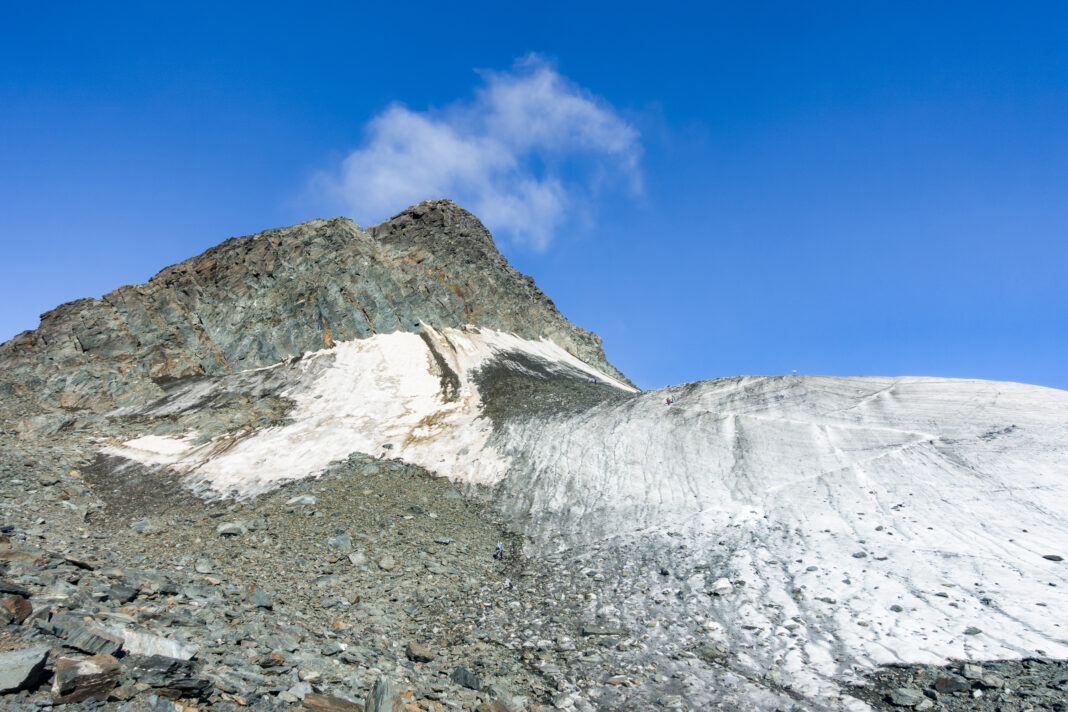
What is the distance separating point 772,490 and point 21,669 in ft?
69.2

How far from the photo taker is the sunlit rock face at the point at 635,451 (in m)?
13.5

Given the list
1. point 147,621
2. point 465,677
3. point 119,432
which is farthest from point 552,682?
point 119,432

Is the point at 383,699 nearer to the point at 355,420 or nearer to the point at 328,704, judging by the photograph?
the point at 328,704

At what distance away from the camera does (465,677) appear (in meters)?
11.3

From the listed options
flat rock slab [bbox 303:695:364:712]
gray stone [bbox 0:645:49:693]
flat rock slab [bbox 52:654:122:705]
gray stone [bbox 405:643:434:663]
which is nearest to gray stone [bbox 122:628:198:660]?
flat rock slab [bbox 52:654:122:705]

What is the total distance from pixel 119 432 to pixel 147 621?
1116 inches

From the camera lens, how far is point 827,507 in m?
19.0

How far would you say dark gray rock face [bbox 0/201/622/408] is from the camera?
3866 cm

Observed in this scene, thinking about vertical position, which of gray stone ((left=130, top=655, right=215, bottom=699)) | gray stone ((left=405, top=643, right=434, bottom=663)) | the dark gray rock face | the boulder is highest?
the dark gray rock face

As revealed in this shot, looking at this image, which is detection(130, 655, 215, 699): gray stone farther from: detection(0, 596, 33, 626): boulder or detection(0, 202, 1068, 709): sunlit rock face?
detection(0, 202, 1068, 709): sunlit rock face

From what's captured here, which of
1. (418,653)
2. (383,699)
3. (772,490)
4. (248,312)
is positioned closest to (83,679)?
(383,699)

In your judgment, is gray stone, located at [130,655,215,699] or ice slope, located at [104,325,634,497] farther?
ice slope, located at [104,325,634,497]

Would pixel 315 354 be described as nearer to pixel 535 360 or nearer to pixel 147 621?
pixel 535 360

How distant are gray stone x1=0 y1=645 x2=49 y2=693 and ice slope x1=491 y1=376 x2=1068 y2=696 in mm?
12231
